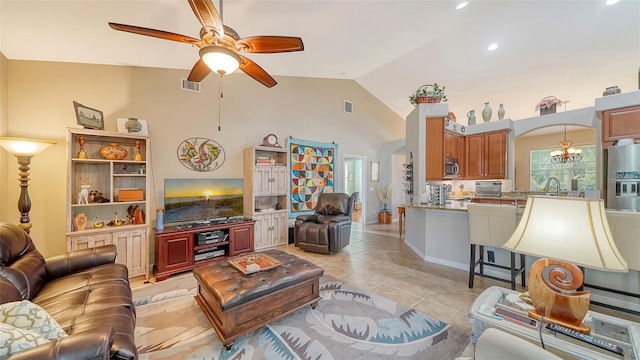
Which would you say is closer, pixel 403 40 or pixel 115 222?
pixel 115 222

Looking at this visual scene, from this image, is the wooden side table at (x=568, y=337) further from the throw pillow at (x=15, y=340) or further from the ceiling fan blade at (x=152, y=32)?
the ceiling fan blade at (x=152, y=32)

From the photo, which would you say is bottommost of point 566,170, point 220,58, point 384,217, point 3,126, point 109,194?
point 384,217

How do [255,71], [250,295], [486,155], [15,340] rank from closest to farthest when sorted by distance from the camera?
[15,340] → [250,295] → [255,71] → [486,155]

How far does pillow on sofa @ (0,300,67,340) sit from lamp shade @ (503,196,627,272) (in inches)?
90.9

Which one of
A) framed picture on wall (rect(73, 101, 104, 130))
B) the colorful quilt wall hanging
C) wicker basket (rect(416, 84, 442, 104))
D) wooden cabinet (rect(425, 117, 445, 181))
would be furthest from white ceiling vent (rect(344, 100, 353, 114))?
framed picture on wall (rect(73, 101, 104, 130))

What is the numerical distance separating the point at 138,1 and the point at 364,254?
14.5 ft

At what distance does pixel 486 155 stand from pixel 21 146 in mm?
7126

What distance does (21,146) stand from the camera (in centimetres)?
249

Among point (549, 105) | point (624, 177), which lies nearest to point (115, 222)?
point (624, 177)

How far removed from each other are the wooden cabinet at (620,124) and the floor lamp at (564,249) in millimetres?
3856

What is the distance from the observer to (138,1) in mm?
2207

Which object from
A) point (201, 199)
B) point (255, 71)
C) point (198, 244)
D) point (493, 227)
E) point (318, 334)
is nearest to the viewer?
point (318, 334)

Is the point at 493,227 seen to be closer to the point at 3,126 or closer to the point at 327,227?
the point at 327,227

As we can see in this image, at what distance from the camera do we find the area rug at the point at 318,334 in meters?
1.78
